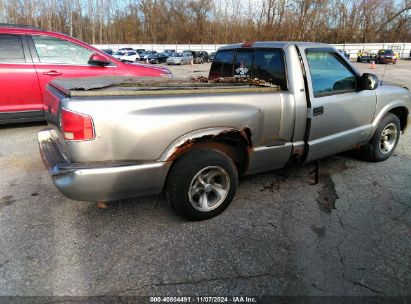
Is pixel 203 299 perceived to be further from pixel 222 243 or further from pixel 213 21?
pixel 213 21

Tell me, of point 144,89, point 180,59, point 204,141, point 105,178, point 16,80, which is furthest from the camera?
point 180,59

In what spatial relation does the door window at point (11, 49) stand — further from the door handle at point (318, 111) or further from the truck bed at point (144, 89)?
the door handle at point (318, 111)

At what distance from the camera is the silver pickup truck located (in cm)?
259

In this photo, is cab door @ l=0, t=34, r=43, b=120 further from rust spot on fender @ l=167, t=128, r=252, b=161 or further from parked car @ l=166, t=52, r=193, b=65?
parked car @ l=166, t=52, r=193, b=65

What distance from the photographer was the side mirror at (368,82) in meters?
4.04

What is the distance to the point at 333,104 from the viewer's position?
3818 millimetres

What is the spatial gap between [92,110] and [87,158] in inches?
15.0

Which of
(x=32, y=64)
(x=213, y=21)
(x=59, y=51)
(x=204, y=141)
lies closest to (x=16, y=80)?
(x=32, y=64)

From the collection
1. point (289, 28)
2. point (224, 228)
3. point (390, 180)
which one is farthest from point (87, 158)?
point (289, 28)

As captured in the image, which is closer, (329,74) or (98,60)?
(329,74)

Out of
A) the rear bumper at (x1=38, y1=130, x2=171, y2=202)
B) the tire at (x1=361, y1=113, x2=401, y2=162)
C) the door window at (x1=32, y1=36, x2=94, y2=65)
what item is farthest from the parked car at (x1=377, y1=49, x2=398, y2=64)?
the rear bumper at (x1=38, y1=130, x2=171, y2=202)

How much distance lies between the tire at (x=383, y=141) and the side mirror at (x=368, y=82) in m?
0.78

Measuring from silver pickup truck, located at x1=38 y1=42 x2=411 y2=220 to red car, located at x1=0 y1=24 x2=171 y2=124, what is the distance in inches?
116

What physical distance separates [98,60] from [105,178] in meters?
4.31
